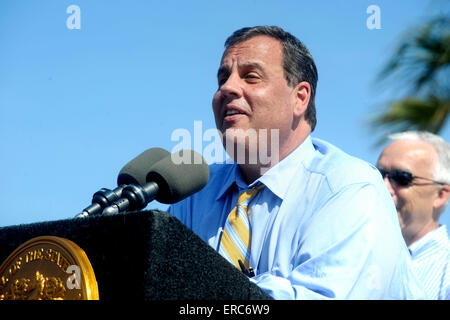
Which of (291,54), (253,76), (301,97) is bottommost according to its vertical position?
(301,97)

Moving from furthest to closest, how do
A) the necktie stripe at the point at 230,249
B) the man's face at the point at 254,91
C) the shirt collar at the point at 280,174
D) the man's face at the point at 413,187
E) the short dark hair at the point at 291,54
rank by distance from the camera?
the man's face at the point at 413,187 < the short dark hair at the point at 291,54 < the man's face at the point at 254,91 < the shirt collar at the point at 280,174 < the necktie stripe at the point at 230,249

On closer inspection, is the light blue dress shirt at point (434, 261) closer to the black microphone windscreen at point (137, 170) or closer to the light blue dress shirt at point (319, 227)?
the light blue dress shirt at point (319, 227)

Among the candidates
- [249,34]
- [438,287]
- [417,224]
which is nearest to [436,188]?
[417,224]

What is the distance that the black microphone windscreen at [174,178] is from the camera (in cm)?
217

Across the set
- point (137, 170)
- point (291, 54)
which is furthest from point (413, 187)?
point (137, 170)

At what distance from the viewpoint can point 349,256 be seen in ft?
7.11

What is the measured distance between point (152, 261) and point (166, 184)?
2.29 ft

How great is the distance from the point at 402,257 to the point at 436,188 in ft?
6.97

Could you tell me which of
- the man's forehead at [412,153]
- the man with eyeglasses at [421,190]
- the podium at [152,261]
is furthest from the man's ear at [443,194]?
the podium at [152,261]

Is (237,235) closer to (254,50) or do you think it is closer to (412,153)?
(254,50)

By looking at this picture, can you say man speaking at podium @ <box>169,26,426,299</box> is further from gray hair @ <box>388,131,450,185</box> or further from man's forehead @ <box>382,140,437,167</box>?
gray hair @ <box>388,131,450,185</box>

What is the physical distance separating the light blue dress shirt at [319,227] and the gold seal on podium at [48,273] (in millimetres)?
654

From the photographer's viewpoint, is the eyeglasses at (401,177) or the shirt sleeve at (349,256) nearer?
the shirt sleeve at (349,256)

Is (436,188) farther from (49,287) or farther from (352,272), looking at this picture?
(49,287)
